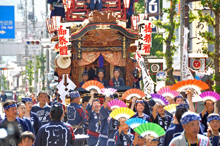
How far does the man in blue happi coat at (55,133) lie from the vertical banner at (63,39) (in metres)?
10.1

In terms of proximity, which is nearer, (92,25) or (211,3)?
(211,3)

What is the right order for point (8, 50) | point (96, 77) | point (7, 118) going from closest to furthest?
point (7, 118) < point (96, 77) < point (8, 50)

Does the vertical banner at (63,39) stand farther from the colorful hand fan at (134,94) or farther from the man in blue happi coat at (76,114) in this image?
the man in blue happi coat at (76,114)

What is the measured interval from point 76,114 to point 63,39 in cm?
727

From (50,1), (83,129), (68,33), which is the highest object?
(50,1)

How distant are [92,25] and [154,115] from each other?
8758 millimetres

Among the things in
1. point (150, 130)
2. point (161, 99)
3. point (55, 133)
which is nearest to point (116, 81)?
point (161, 99)

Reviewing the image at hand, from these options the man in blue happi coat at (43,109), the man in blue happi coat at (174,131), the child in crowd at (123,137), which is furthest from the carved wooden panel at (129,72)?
the man in blue happi coat at (174,131)

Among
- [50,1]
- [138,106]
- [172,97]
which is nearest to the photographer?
[138,106]

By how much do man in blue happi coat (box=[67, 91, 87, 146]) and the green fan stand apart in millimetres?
3460

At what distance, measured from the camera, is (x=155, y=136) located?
653 cm

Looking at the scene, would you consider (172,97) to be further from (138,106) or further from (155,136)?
(155,136)

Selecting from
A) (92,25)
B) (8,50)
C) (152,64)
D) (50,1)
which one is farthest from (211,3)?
(8,50)

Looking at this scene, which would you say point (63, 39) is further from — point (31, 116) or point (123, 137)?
point (123, 137)
